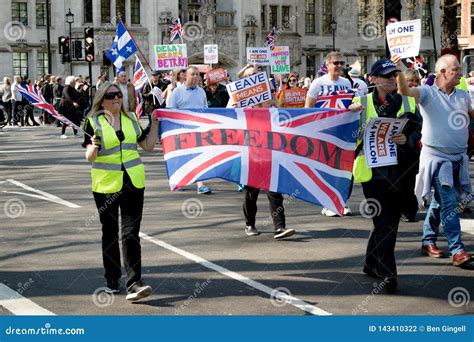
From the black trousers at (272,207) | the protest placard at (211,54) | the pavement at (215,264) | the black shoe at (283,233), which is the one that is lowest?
the pavement at (215,264)

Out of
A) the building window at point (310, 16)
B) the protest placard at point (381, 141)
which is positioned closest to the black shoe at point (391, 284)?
the protest placard at point (381, 141)

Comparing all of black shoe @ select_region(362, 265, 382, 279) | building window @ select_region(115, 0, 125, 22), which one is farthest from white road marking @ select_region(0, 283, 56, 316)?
building window @ select_region(115, 0, 125, 22)

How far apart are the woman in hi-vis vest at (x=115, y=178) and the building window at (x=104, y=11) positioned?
47631 mm

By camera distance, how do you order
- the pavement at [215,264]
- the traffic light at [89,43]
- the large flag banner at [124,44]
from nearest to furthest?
the pavement at [215,264]
the large flag banner at [124,44]
the traffic light at [89,43]

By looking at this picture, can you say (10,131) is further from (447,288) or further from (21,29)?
(447,288)

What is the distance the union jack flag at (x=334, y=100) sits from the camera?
11375 millimetres

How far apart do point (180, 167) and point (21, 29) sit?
44740 millimetres

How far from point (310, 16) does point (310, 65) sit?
336 centimetres

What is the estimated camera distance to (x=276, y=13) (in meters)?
60.7

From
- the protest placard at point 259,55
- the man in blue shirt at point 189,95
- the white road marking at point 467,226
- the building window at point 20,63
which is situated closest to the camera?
the white road marking at point 467,226

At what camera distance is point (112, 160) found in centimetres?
746

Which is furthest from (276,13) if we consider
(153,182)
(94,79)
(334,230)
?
(334,230)

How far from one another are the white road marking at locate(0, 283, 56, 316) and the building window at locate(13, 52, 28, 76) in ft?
149

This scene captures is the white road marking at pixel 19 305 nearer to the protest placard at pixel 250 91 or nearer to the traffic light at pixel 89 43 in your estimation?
the protest placard at pixel 250 91
